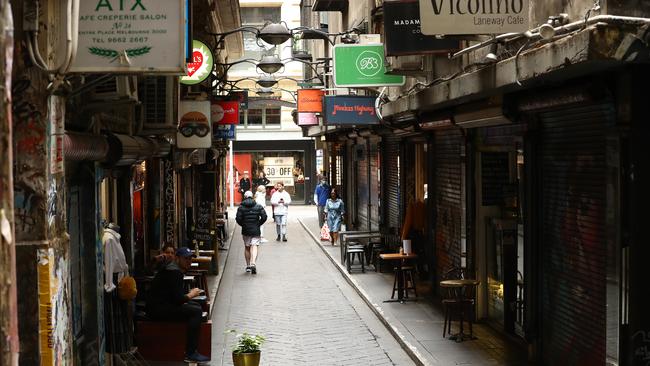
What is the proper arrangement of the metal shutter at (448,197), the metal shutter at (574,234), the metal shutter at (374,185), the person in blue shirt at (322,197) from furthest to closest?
the person in blue shirt at (322,197) < the metal shutter at (374,185) < the metal shutter at (448,197) < the metal shutter at (574,234)

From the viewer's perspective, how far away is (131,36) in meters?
6.81

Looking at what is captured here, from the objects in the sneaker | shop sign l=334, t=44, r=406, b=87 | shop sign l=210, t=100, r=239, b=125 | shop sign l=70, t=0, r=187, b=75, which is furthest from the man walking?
shop sign l=70, t=0, r=187, b=75

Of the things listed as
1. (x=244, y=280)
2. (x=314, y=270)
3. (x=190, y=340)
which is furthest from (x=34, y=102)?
(x=314, y=270)

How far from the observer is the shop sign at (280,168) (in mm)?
52406

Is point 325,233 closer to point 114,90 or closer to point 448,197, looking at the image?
point 448,197

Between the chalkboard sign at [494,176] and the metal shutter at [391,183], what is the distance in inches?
284

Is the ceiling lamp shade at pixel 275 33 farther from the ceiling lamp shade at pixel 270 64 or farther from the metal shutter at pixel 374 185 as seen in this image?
the metal shutter at pixel 374 185

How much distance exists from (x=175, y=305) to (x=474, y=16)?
5.48 meters

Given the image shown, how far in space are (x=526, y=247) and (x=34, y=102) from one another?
741cm

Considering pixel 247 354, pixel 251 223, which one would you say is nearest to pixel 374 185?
pixel 251 223

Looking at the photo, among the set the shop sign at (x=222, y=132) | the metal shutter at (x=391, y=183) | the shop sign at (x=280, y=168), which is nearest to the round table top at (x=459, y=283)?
the metal shutter at (x=391, y=183)

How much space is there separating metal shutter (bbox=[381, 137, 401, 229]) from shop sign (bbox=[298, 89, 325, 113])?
3911mm

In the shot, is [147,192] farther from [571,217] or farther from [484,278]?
[571,217]

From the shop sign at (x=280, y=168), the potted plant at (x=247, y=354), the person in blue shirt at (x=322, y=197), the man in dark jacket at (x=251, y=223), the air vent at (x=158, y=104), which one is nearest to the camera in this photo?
the potted plant at (x=247, y=354)
